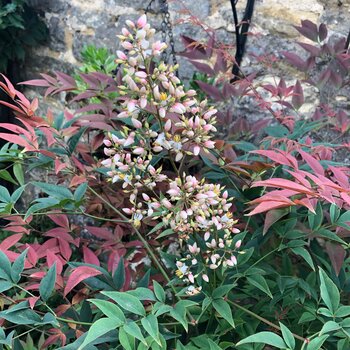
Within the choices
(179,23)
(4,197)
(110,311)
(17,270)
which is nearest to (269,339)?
→ (110,311)

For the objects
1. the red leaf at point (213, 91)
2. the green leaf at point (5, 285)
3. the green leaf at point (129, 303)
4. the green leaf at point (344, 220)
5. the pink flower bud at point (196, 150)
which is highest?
the pink flower bud at point (196, 150)

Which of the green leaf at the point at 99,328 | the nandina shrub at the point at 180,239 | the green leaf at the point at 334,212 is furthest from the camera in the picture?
the green leaf at the point at 334,212

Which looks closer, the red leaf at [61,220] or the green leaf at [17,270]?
the green leaf at [17,270]

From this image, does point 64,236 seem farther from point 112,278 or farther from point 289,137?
point 289,137

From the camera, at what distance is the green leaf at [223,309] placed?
0.81m

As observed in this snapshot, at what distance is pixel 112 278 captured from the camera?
3.12ft

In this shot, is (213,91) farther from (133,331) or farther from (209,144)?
(133,331)

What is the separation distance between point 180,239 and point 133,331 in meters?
0.22

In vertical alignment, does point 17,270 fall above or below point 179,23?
below

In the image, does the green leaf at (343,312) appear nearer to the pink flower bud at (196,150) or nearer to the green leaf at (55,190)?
the pink flower bud at (196,150)

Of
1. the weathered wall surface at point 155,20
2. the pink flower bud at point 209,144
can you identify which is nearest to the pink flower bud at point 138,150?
the pink flower bud at point 209,144

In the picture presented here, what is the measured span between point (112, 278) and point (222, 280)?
0.73ft

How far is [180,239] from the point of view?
34.2 inches

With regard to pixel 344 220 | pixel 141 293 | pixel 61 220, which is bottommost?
pixel 61 220
